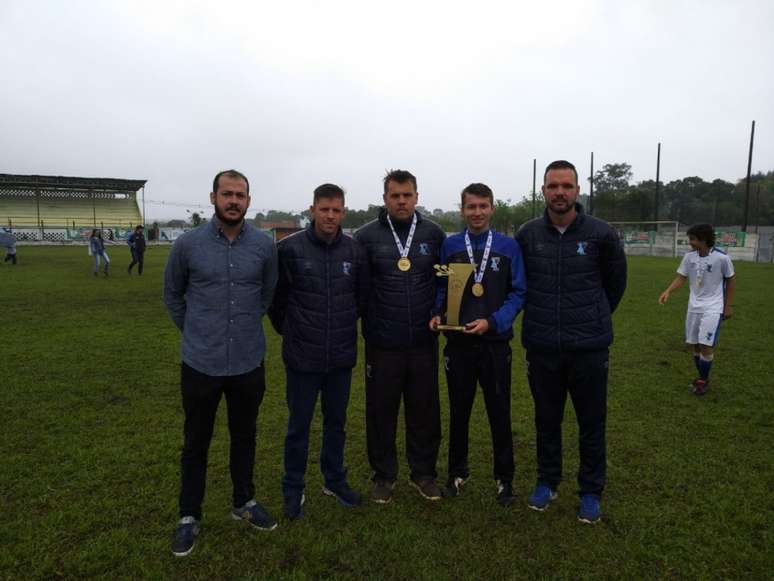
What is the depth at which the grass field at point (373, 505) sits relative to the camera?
9.71 ft

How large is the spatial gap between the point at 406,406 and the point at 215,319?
5.01ft

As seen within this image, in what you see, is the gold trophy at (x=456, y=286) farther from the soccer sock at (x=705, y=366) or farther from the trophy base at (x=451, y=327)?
the soccer sock at (x=705, y=366)

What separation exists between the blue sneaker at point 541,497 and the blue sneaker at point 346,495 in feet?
3.90

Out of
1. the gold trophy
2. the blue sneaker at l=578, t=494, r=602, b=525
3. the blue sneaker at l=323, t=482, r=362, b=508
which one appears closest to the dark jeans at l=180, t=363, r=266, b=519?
the blue sneaker at l=323, t=482, r=362, b=508

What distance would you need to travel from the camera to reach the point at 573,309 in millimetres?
3443

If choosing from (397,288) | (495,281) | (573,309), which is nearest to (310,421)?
(397,288)

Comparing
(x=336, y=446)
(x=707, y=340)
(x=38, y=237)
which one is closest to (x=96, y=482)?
(x=336, y=446)

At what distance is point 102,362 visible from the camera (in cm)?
720

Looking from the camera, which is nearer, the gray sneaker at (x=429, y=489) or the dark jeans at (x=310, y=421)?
the dark jeans at (x=310, y=421)

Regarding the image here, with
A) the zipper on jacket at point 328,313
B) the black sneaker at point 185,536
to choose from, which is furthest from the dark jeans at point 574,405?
the black sneaker at point 185,536

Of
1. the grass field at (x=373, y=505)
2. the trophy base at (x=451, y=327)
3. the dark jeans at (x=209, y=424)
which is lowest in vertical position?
the grass field at (x=373, y=505)

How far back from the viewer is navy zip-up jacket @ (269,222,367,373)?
3439 millimetres

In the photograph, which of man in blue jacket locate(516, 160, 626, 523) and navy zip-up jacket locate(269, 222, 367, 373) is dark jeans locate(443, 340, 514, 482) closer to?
man in blue jacket locate(516, 160, 626, 523)

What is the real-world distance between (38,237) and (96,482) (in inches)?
2070
